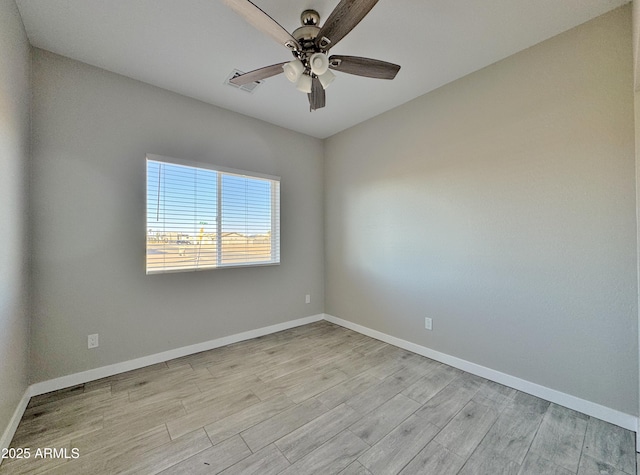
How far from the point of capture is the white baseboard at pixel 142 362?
208cm

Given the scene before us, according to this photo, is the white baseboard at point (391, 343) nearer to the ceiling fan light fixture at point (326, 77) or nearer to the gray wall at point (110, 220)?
the gray wall at point (110, 220)

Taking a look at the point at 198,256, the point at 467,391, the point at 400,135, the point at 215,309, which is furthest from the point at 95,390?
the point at 400,135

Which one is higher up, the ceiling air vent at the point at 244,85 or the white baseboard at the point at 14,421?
the ceiling air vent at the point at 244,85

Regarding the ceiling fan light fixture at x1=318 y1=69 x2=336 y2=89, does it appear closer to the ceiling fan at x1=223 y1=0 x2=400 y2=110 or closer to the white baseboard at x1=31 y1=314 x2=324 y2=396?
the ceiling fan at x1=223 y1=0 x2=400 y2=110

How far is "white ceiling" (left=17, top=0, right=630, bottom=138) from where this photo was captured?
1689 millimetres

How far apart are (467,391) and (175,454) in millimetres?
2093

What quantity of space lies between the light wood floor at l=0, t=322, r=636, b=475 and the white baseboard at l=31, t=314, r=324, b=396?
0.07 meters

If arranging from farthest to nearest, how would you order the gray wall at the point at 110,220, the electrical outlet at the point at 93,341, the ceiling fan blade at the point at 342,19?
the electrical outlet at the point at 93,341, the gray wall at the point at 110,220, the ceiling fan blade at the point at 342,19

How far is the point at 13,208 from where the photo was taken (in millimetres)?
1683

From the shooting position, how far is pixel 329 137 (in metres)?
3.87

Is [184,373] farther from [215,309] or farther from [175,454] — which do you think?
[175,454]

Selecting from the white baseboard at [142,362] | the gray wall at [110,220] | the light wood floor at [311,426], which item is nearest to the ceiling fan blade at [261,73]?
the gray wall at [110,220]

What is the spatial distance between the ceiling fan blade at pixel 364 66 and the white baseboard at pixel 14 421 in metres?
2.96

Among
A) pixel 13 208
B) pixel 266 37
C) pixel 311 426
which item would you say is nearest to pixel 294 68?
pixel 266 37
